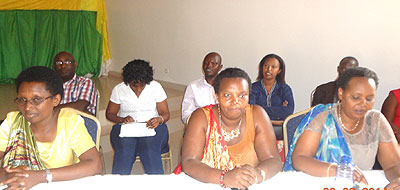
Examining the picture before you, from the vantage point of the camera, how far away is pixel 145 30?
7.66 metres

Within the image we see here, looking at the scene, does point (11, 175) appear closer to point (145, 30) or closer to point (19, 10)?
point (145, 30)

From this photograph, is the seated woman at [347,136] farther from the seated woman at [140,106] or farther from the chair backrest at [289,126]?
the seated woman at [140,106]

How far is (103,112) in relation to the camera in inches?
213

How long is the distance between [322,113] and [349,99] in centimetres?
20

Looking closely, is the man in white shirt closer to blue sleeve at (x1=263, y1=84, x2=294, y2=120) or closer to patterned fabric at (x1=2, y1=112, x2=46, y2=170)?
blue sleeve at (x1=263, y1=84, x2=294, y2=120)

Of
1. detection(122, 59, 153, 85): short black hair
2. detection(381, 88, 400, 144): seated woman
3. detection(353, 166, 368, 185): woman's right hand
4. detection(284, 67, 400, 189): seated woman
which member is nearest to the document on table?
detection(122, 59, 153, 85): short black hair

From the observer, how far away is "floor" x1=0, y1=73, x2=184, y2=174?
169 inches

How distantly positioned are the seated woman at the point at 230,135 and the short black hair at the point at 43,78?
2.57 feet

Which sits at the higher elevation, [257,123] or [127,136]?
[257,123]

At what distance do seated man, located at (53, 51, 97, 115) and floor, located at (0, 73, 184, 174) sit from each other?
0.39 meters

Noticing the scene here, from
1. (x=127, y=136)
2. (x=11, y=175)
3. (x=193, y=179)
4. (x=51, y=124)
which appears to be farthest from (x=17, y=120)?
(x=127, y=136)

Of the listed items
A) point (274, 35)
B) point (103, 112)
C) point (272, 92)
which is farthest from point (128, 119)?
point (274, 35)

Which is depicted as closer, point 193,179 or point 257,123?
point 193,179

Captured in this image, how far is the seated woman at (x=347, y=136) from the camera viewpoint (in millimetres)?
1880
